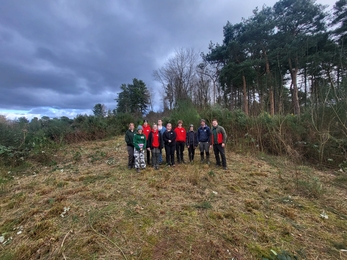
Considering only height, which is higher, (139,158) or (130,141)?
(130,141)

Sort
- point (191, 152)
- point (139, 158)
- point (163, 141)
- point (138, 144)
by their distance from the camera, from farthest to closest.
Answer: point (191, 152), point (163, 141), point (139, 158), point (138, 144)

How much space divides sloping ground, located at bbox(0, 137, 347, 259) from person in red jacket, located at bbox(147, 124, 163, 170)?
80 centimetres

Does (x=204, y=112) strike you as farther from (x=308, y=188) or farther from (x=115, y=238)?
(x=115, y=238)

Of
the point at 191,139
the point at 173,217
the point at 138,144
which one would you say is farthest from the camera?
the point at 191,139

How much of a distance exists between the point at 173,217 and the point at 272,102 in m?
15.3

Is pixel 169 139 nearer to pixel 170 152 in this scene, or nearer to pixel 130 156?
pixel 170 152

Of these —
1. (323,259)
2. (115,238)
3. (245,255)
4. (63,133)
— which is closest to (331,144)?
(323,259)

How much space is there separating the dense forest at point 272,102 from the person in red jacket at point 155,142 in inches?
138

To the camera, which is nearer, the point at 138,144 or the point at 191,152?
the point at 138,144

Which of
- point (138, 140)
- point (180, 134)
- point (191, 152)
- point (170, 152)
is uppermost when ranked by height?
point (180, 134)

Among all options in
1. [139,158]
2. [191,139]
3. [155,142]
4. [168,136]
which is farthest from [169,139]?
[139,158]

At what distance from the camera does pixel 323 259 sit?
1.83 m

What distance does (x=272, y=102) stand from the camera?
1430 cm

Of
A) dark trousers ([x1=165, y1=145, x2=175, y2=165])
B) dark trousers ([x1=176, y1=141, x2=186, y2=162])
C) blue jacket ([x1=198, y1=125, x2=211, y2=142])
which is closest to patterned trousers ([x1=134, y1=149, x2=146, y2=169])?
dark trousers ([x1=165, y1=145, x2=175, y2=165])
